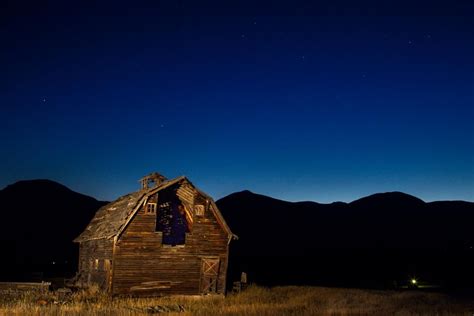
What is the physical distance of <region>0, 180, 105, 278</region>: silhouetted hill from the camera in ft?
236

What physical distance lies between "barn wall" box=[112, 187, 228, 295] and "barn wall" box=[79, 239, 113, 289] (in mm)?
1165

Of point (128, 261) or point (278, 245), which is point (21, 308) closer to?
point (128, 261)

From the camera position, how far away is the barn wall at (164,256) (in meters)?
29.1

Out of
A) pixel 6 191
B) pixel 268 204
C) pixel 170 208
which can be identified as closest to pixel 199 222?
pixel 170 208

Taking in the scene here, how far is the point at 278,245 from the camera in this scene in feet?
375

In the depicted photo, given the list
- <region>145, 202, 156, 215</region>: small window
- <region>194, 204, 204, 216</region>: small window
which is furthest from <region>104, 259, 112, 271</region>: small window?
<region>194, 204, 204, 216</region>: small window

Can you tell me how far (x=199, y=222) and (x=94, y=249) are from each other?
26.7 feet

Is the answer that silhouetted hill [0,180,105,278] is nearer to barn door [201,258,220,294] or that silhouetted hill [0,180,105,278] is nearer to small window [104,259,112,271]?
small window [104,259,112,271]

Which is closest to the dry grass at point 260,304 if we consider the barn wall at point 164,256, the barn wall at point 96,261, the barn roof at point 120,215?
the barn wall at point 164,256

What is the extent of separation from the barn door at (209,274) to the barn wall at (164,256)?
0.27 m

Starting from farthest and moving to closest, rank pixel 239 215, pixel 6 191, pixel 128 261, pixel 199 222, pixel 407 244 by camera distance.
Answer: pixel 239 215 < pixel 6 191 < pixel 407 244 < pixel 199 222 < pixel 128 261

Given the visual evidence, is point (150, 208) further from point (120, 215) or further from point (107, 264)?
point (107, 264)

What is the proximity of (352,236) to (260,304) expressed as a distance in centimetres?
9861

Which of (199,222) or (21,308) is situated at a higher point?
(199,222)
